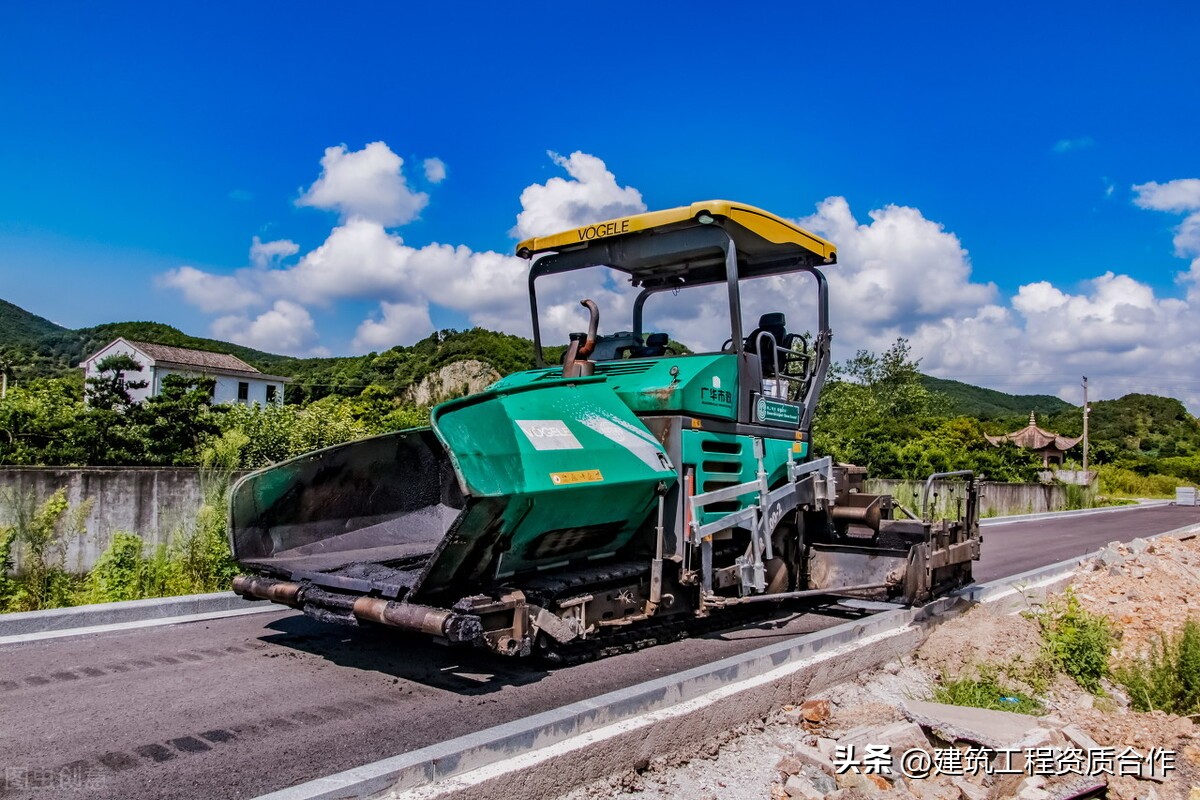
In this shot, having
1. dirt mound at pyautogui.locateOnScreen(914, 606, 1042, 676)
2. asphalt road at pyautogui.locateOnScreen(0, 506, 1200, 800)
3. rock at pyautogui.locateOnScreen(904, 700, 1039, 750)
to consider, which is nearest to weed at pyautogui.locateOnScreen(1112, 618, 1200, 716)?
dirt mound at pyautogui.locateOnScreen(914, 606, 1042, 676)

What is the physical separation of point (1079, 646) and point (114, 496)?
369 inches

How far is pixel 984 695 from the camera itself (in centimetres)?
595

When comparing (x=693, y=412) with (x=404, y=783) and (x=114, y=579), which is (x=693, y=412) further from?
(x=114, y=579)

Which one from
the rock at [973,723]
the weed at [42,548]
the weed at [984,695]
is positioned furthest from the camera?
the weed at [42,548]

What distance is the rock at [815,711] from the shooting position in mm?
5094

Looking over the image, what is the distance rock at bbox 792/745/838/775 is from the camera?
4200 millimetres

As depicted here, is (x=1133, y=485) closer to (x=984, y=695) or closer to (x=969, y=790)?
(x=984, y=695)

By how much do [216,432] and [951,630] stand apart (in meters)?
8.96

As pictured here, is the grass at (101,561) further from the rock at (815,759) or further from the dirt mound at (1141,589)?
the dirt mound at (1141,589)

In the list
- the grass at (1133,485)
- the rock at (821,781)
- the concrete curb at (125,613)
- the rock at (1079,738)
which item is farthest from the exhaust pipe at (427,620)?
the grass at (1133,485)

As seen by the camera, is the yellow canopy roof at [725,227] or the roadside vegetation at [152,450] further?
the roadside vegetation at [152,450]

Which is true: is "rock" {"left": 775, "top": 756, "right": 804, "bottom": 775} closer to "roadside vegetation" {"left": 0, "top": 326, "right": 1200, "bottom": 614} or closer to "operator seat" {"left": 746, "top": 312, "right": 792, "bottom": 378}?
"operator seat" {"left": 746, "top": 312, "right": 792, "bottom": 378}

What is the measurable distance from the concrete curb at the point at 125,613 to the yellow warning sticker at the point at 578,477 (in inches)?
143

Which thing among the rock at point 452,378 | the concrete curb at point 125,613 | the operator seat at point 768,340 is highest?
the rock at point 452,378
